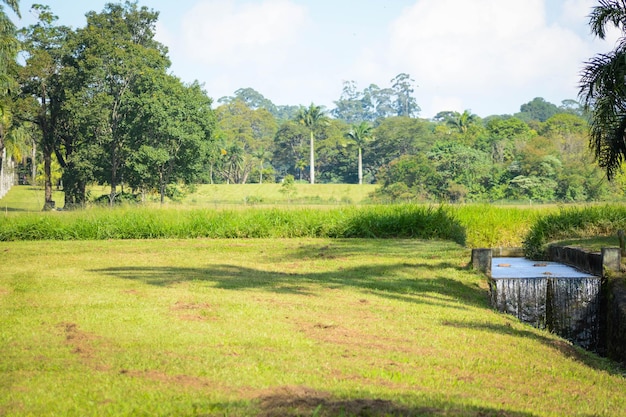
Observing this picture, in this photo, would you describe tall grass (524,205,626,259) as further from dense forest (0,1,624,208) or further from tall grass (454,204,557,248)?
dense forest (0,1,624,208)

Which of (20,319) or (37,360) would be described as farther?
(20,319)

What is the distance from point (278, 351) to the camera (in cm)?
682

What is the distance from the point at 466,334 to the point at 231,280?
17.0 feet

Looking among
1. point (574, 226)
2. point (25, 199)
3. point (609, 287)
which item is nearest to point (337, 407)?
point (609, 287)

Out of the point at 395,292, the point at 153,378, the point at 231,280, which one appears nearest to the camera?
the point at 153,378

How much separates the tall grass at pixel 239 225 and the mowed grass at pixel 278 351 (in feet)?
28.4

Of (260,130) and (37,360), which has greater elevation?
(260,130)

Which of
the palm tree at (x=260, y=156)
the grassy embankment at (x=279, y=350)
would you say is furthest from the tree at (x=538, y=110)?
the grassy embankment at (x=279, y=350)

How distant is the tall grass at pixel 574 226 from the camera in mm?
19781

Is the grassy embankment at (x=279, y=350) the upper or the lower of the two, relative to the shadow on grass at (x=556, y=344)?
upper

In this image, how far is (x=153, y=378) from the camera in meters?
5.82

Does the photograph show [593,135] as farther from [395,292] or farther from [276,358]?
[276,358]

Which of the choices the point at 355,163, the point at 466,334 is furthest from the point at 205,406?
the point at 355,163

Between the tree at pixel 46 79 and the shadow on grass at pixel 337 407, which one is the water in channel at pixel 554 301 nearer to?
the shadow on grass at pixel 337 407
